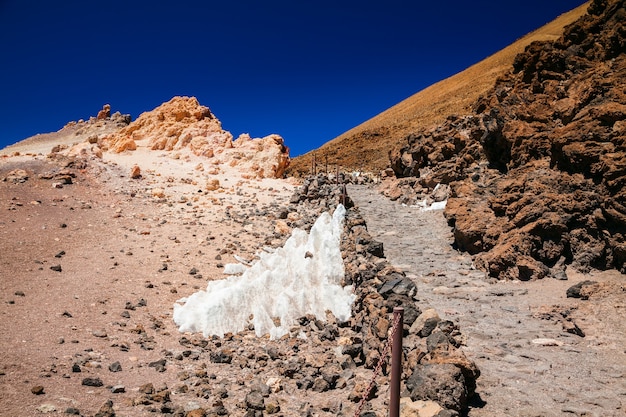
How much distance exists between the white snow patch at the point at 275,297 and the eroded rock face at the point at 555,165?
328 cm

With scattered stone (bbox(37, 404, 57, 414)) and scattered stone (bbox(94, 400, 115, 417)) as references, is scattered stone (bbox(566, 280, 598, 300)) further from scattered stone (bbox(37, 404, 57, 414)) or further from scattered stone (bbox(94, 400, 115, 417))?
scattered stone (bbox(37, 404, 57, 414))

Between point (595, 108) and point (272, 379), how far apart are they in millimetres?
8444

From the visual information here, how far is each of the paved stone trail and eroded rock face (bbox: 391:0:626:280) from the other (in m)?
0.60

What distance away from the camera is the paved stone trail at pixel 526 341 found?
171 inches

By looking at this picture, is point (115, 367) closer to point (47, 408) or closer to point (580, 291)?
point (47, 408)

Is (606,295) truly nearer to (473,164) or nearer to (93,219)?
(473,164)

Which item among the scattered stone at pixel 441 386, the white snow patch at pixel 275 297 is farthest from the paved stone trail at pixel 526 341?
the white snow patch at pixel 275 297

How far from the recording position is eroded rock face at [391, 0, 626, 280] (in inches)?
312

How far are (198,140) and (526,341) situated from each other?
810 inches

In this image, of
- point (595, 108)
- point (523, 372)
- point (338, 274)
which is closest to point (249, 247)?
point (338, 274)

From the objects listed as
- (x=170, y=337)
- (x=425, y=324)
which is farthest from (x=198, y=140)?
(x=425, y=324)

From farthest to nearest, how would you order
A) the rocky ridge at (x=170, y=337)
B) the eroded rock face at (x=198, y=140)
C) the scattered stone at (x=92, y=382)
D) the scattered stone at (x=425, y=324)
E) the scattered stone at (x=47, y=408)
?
the eroded rock face at (x=198, y=140)
the scattered stone at (x=92, y=382)
the scattered stone at (x=425, y=324)
the rocky ridge at (x=170, y=337)
the scattered stone at (x=47, y=408)

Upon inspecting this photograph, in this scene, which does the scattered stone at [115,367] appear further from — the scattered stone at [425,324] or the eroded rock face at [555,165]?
the eroded rock face at [555,165]

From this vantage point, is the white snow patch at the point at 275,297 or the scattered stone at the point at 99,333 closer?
the scattered stone at the point at 99,333
